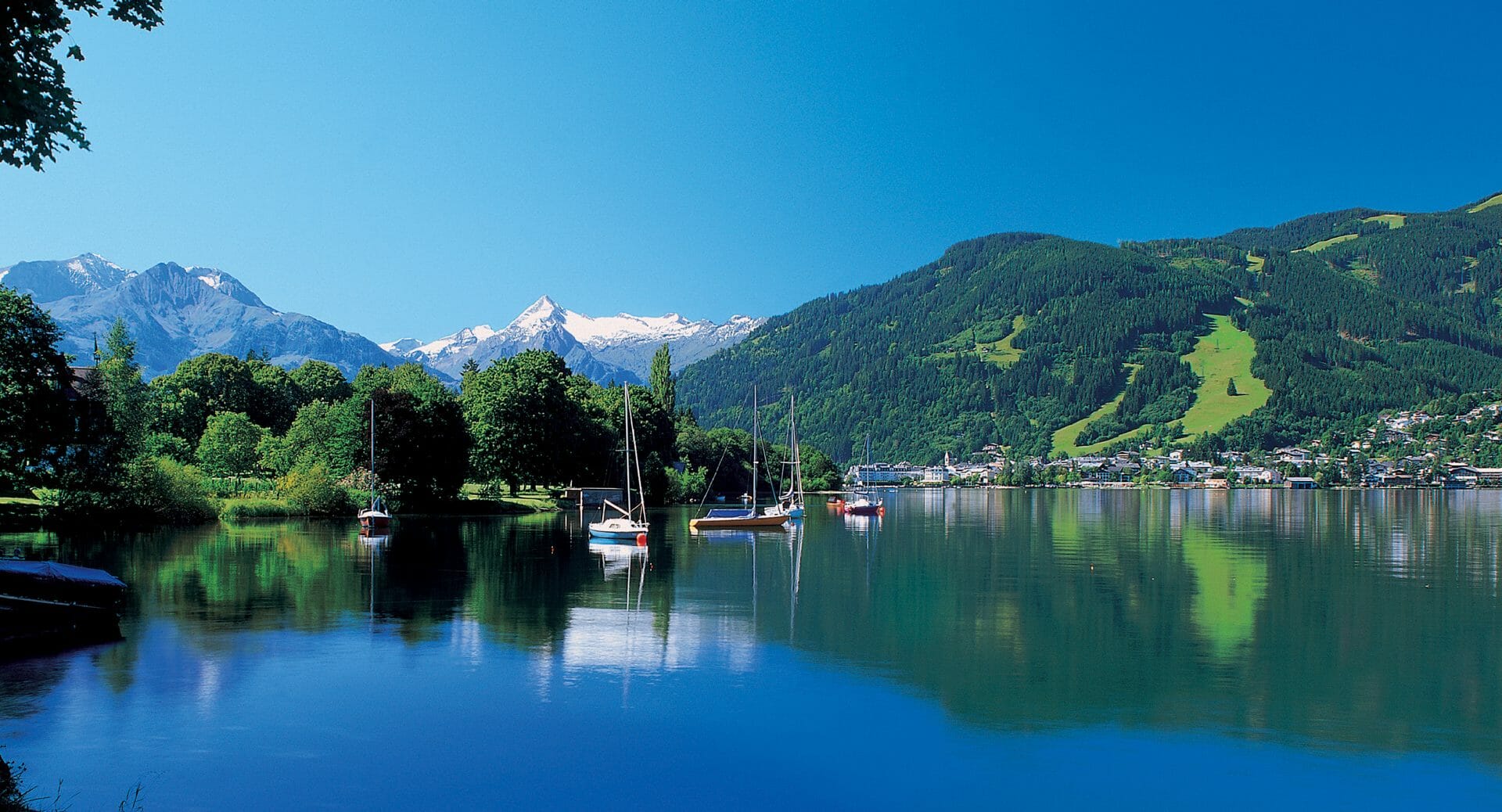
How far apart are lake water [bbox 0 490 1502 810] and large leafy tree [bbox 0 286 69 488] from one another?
322 inches

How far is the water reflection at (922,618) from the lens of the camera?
22016 mm

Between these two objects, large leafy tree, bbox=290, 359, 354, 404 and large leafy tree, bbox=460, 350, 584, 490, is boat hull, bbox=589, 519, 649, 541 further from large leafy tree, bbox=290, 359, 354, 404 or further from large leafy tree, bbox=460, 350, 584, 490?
large leafy tree, bbox=290, 359, 354, 404

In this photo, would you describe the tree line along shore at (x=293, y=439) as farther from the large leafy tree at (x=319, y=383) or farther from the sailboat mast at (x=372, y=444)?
the sailboat mast at (x=372, y=444)

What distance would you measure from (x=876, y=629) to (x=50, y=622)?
2182 centimetres

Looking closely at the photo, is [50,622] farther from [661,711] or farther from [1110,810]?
[1110,810]

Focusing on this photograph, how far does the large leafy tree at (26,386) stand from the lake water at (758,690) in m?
8.18

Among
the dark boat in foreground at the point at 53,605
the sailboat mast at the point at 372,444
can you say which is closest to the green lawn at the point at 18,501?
the sailboat mast at the point at 372,444

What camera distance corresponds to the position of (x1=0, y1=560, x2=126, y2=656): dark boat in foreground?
25.1 metres

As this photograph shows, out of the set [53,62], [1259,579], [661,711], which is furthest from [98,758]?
[1259,579]

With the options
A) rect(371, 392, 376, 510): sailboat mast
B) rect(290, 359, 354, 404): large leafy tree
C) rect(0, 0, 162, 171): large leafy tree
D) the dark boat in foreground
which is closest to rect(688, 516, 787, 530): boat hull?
rect(371, 392, 376, 510): sailboat mast

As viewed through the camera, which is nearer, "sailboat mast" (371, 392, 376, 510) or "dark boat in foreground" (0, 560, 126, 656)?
"dark boat in foreground" (0, 560, 126, 656)

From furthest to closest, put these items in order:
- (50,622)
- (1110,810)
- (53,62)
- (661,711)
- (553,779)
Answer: (50,622) < (661,711) < (553,779) < (1110,810) < (53,62)

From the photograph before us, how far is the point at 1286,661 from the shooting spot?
86.8ft

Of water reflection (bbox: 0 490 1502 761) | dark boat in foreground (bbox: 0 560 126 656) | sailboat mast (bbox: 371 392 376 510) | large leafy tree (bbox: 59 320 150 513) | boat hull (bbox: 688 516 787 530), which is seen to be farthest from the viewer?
boat hull (bbox: 688 516 787 530)
